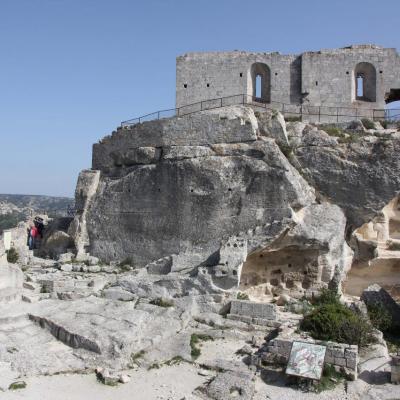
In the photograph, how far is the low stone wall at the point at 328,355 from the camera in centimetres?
1039

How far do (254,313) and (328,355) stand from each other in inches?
139

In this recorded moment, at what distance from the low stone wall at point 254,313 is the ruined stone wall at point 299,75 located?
11211 mm

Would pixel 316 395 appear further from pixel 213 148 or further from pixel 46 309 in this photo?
pixel 213 148

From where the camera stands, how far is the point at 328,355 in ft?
34.6

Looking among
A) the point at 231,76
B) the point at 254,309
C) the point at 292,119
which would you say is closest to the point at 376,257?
the point at 292,119

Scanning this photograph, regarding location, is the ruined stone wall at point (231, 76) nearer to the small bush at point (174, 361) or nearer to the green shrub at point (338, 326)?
the green shrub at point (338, 326)

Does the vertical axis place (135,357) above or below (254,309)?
below

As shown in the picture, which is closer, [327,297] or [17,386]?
[17,386]

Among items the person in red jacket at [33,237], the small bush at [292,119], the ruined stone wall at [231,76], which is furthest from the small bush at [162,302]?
the person in red jacket at [33,237]

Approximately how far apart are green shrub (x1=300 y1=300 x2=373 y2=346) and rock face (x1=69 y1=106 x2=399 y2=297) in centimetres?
316

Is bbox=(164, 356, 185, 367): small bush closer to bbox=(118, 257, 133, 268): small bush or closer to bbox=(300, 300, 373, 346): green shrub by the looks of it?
bbox=(300, 300, 373, 346): green shrub

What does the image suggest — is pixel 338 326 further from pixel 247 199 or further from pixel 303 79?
pixel 303 79

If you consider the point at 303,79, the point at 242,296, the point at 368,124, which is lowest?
the point at 242,296

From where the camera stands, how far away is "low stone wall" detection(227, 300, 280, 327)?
1350 centimetres
